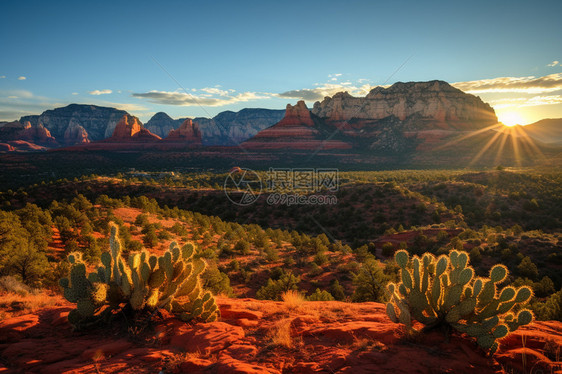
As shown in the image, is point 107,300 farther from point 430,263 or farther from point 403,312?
point 430,263

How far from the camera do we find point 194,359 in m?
3.82

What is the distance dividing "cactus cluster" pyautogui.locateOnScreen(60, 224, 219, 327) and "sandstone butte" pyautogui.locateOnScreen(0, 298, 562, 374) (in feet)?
1.01

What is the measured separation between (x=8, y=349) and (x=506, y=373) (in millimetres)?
6645

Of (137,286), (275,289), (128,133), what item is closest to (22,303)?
(137,286)

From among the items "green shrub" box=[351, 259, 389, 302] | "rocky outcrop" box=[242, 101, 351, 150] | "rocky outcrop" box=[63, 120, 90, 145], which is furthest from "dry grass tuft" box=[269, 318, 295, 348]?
"rocky outcrop" box=[63, 120, 90, 145]

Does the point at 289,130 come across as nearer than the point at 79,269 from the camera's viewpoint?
No

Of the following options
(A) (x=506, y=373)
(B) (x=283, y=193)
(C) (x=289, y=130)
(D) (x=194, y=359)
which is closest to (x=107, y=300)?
(D) (x=194, y=359)

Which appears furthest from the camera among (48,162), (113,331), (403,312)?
(48,162)

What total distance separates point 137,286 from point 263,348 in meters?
2.37

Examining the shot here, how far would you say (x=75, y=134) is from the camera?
578ft

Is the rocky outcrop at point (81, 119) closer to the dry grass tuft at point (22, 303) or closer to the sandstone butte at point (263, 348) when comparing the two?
the dry grass tuft at point (22, 303)

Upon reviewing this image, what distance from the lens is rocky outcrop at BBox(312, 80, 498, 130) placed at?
350 ft

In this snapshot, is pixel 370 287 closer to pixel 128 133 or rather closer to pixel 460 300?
pixel 460 300

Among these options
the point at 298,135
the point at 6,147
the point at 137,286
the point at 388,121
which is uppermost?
the point at 388,121
